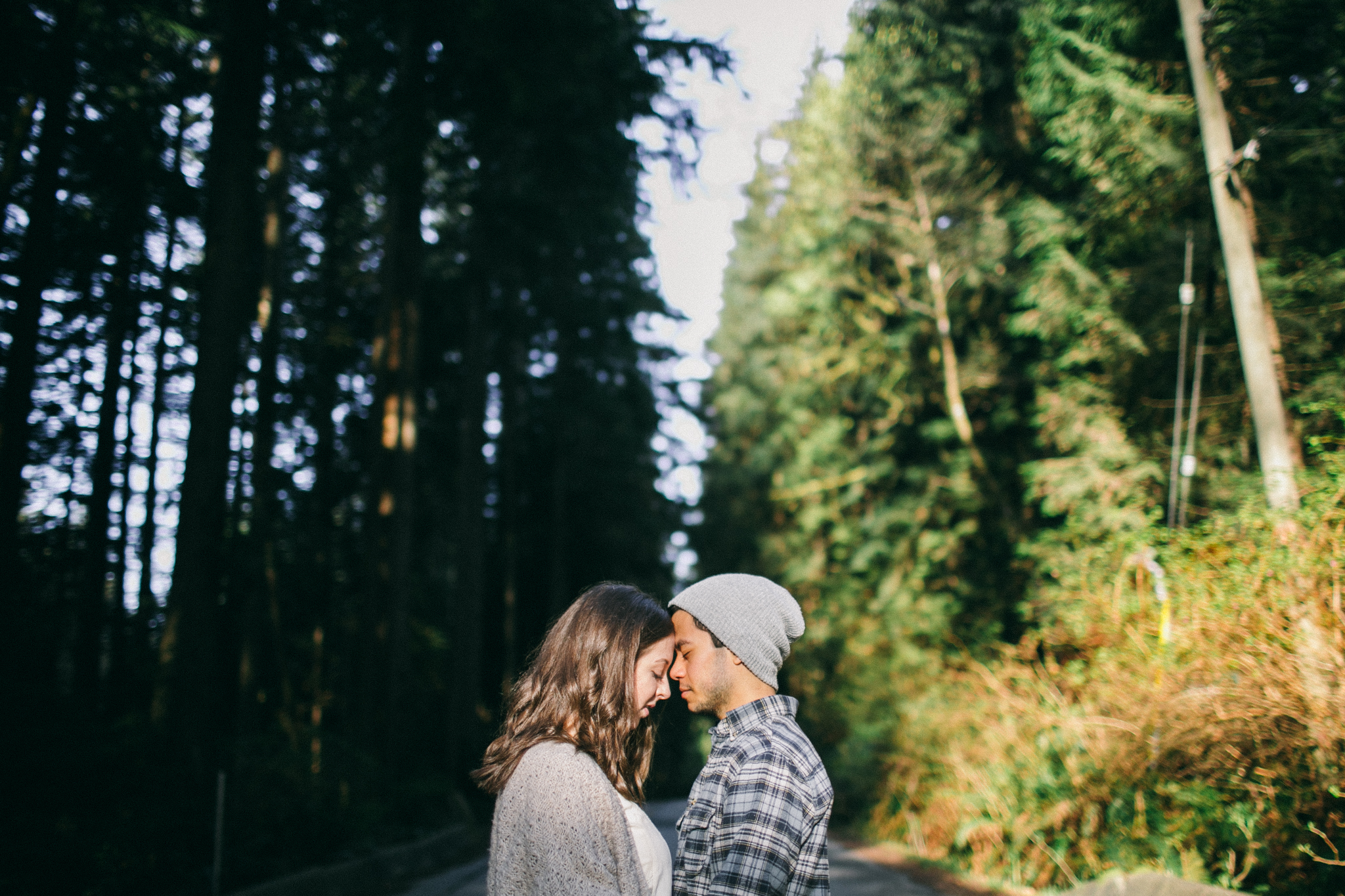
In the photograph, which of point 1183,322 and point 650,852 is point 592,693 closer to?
point 650,852

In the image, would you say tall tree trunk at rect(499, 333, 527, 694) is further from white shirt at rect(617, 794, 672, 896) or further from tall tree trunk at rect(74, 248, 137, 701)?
white shirt at rect(617, 794, 672, 896)

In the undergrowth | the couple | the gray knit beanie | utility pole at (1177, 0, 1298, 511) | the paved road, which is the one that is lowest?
the paved road

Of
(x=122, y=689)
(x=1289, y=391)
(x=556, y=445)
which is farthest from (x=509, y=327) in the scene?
(x=1289, y=391)

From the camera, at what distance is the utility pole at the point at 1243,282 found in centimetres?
923

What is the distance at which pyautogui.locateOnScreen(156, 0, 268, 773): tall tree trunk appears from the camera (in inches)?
339

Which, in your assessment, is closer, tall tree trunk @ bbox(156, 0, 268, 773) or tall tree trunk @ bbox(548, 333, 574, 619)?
tall tree trunk @ bbox(156, 0, 268, 773)

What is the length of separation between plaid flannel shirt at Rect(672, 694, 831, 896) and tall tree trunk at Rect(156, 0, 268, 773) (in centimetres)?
782

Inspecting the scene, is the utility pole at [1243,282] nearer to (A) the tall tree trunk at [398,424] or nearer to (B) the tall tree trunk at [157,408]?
(A) the tall tree trunk at [398,424]

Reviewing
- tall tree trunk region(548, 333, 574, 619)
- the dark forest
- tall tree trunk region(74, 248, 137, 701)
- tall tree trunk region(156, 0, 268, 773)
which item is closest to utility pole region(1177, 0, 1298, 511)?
the dark forest

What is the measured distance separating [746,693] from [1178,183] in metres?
12.5

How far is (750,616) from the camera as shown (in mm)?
2584

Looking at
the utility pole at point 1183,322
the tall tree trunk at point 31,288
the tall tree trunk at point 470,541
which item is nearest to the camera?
the tall tree trunk at point 31,288

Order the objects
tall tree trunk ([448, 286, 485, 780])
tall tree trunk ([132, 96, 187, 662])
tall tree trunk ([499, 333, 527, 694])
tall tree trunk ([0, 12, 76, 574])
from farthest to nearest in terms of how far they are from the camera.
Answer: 1. tall tree trunk ([499, 333, 527, 694])
2. tall tree trunk ([448, 286, 485, 780])
3. tall tree trunk ([132, 96, 187, 662])
4. tall tree trunk ([0, 12, 76, 574])

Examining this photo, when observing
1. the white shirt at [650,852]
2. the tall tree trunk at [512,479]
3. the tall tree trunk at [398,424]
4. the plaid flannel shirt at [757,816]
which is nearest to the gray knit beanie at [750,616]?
the plaid flannel shirt at [757,816]
